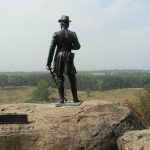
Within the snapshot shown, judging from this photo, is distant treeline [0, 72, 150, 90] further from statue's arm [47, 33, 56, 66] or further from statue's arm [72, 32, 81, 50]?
statue's arm [72, 32, 81, 50]

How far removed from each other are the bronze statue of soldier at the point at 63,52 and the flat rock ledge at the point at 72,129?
1192mm

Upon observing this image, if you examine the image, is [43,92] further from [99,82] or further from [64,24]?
[64,24]

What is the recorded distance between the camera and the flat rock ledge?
1221 cm

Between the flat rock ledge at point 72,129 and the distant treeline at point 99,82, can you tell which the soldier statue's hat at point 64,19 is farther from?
the distant treeline at point 99,82

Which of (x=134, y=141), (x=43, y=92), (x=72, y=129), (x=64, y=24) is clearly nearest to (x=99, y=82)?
(x=43, y=92)

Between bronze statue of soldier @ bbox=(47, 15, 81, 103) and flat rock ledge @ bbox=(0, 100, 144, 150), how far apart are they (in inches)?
46.9

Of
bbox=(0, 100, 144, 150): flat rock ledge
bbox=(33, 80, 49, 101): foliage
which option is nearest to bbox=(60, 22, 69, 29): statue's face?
bbox=(0, 100, 144, 150): flat rock ledge

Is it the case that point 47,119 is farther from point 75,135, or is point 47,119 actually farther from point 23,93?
point 23,93

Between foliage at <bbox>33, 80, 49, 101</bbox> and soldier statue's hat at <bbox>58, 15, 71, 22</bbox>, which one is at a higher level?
soldier statue's hat at <bbox>58, 15, 71, 22</bbox>

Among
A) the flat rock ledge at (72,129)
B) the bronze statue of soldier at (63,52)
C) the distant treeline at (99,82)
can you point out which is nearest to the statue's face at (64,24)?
the bronze statue of soldier at (63,52)

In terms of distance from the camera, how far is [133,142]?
38.3ft

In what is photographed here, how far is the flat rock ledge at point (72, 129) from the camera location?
12211 millimetres

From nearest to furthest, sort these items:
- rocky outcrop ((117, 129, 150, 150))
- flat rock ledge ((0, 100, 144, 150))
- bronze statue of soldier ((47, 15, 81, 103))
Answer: rocky outcrop ((117, 129, 150, 150)) < flat rock ledge ((0, 100, 144, 150)) < bronze statue of soldier ((47, 15, 81, 103))

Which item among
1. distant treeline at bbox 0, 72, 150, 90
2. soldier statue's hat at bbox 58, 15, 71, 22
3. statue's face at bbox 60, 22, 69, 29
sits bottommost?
distant treeline at bbox 0, 72, 150, 90
